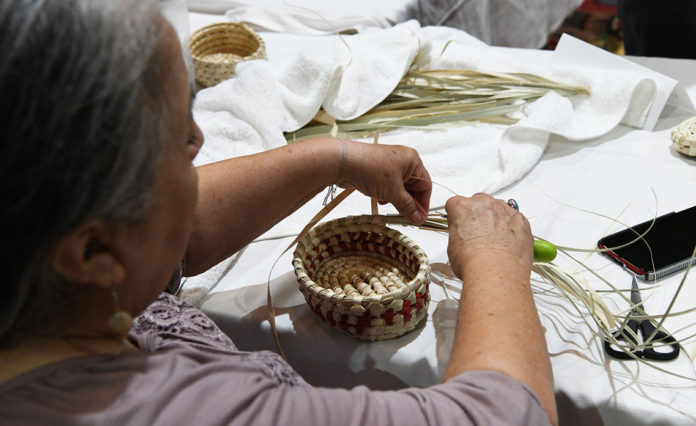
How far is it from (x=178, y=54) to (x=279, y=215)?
47 cm

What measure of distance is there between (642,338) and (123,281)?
65 cm

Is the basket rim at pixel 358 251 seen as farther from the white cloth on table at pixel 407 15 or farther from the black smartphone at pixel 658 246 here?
the white cloth on table at pixel 407 15

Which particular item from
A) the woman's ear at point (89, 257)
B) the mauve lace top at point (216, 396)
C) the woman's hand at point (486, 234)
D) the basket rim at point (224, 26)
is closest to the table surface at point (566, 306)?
the woman's hand at point (486, 234)

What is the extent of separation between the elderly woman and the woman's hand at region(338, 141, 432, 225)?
239 millimetres

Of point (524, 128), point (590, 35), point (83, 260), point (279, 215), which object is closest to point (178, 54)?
point (83, 260)

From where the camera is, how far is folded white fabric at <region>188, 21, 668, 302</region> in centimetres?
122

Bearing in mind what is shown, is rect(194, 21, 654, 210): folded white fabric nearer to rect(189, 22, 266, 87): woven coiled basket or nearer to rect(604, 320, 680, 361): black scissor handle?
rect(189, 22, 266, 87): woven coiled basket

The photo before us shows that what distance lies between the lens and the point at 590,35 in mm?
3107

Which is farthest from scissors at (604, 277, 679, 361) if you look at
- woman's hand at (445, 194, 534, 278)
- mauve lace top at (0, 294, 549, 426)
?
mauve lace top at (0, 294, 549, 426)

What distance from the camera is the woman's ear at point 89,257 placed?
1.65 ft

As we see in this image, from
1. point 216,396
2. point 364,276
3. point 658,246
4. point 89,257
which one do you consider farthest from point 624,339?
point 89,257

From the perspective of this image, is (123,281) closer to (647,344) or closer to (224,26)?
(647,344)

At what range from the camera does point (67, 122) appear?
18.0 inches

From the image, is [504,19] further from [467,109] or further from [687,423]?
[687,423]
